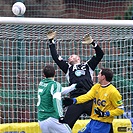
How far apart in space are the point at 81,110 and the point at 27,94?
1.89m

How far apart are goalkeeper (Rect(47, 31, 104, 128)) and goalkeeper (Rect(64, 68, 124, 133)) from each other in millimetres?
557

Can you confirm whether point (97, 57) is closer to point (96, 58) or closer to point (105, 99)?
point (96, 58)

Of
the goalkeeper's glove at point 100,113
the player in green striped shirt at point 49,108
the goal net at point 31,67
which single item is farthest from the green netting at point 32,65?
the goalkeeper's glove at point 100,113

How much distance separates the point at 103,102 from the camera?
7.98 metres

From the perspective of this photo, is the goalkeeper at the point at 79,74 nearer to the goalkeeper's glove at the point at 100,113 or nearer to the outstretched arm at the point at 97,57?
the outstretched arm at the point at 97,57

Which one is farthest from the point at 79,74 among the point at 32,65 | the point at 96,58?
the point at 32,65

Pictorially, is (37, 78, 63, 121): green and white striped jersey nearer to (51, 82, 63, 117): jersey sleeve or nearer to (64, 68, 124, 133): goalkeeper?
(51, 82, 63, 117): jersey sleeve

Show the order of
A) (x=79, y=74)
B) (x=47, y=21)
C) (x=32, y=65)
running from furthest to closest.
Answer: (x=32, y=65) < (x=79, y=74) < (x=47, y=21)

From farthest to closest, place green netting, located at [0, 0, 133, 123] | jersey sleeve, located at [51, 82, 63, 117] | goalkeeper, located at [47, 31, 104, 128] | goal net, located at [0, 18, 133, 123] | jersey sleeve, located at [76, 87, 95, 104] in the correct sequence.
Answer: goal net, located at [0, 18, 133, 123] → green netting, located at [0, 0, 133, 123] → goalkeeper, located at [47, 31, 104, 128] → jersey sleeve, located at [76, 87, 95, 104] → jersey sleeve, located at [51, 82, 63, 117]

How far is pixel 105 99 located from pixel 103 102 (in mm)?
59

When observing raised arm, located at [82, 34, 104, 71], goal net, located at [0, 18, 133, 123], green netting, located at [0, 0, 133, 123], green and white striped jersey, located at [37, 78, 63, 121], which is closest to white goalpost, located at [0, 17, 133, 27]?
raised arm, located at [82, 34, 104, 71]

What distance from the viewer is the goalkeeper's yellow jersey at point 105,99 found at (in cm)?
786

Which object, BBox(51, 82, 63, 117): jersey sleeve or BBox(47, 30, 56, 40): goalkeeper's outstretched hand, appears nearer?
BBox(51, 82, 63, 117): jersey sleeve

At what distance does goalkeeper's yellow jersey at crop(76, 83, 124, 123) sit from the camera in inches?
310
